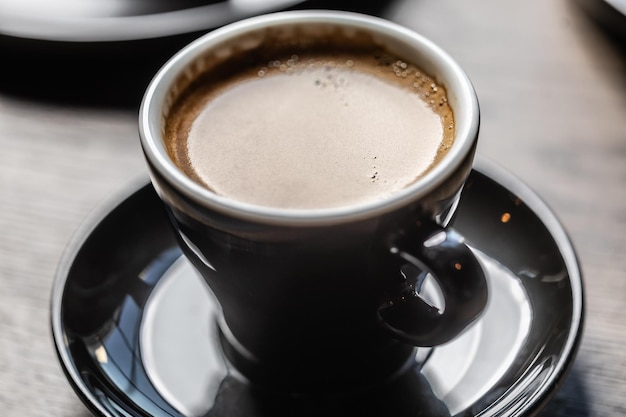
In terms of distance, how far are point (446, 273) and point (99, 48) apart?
73 centimetres

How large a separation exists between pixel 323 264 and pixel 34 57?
2.46ft

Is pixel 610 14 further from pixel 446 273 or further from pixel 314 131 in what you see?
pixel 446 273

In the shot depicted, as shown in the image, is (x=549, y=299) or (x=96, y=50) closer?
(x=549, y=299)

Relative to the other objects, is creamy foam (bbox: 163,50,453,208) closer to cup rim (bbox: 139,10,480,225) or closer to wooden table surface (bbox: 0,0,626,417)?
cup rim (bbox: 139,10,480,225)

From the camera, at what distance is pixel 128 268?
845 mm

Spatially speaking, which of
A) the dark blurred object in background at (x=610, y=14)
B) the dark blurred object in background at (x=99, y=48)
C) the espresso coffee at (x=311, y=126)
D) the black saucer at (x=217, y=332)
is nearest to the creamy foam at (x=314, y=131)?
the espresso coffee at (x=311, y=126)

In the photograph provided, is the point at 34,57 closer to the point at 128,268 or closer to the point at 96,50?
the point at 96,50

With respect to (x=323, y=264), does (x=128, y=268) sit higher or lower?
lower

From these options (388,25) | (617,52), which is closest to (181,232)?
(388,25)

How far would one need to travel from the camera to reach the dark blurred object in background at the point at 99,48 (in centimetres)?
113

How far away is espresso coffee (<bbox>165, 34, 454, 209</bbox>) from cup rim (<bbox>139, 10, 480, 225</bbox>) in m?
0.03

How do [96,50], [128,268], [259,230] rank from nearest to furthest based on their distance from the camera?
[259,230], [128,268], [96,50]

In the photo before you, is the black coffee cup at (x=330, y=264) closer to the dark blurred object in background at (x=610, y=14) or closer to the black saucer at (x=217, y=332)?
the black saucer at (x=217, y=332)

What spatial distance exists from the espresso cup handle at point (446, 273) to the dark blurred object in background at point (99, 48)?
630 millimetres
